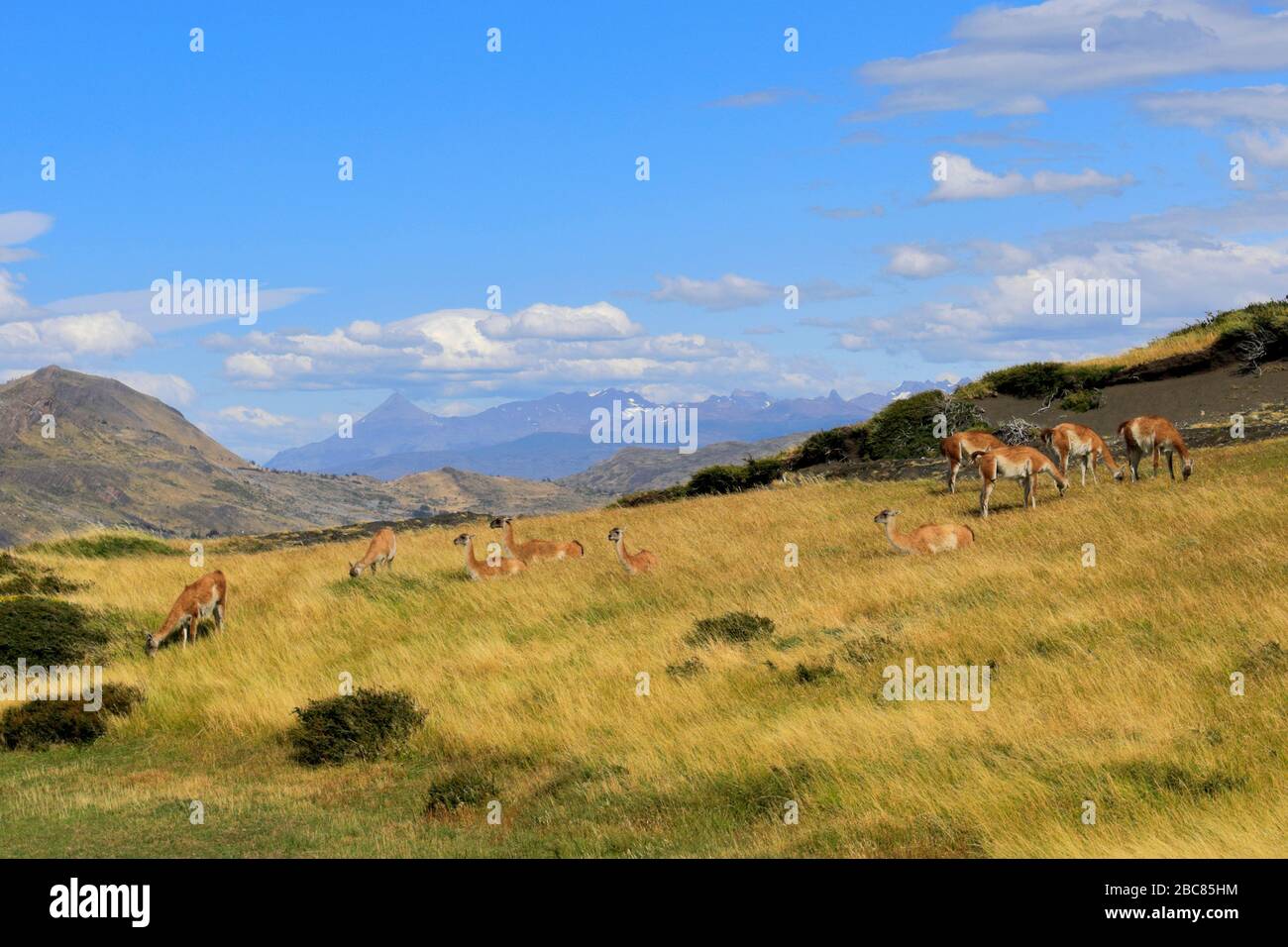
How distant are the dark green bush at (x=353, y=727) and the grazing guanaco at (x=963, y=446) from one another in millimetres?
17789

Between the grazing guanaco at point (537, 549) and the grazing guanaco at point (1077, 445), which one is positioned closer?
the grazing guanaco at point (537, 549)

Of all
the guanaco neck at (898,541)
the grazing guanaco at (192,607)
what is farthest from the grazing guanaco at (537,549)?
the guanaco neck at (898,541)

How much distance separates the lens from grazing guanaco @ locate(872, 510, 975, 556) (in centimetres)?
2233

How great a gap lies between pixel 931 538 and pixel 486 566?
8975 mm

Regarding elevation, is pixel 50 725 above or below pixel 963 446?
below

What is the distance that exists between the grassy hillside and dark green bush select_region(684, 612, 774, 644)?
10.4 inches

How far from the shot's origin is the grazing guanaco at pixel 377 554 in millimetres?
26516

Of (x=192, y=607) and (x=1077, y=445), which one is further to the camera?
(x=1077, y=445)

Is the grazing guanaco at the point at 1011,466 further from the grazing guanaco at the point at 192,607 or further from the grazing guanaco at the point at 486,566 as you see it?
the grazing guanaco at the point at 192,607

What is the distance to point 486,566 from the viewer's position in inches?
997

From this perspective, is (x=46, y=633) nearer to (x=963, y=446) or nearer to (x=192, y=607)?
(x=192, y=607)

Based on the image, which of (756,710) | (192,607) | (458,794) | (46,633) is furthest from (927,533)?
(46,633)

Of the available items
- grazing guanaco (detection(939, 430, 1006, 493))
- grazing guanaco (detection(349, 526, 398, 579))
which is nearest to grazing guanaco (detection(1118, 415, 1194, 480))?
grazing guanaco (detection(939, 430, 1006, 493))

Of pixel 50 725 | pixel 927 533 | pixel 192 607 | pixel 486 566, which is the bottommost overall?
pixel 50 725
